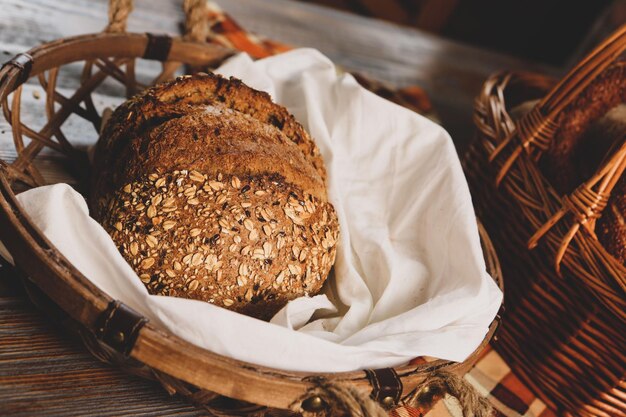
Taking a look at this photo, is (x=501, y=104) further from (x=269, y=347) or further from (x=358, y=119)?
(x=269, y=347)

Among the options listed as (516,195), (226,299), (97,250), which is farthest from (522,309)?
(97,250)

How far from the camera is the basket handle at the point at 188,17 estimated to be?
3.47 ft

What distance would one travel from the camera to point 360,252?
3.36 feet

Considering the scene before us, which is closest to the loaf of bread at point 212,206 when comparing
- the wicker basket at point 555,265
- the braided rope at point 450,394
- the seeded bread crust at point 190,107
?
the seeded bread crust at point 190,107

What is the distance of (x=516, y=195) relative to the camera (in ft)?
3.43

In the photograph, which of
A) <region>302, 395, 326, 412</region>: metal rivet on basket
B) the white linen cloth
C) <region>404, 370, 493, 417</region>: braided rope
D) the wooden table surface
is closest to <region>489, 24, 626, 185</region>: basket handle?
the white linen cloth

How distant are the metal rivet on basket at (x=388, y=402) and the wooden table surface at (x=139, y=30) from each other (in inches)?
10.4

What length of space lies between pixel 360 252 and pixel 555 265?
33cm

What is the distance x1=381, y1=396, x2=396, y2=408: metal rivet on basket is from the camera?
2.23ft

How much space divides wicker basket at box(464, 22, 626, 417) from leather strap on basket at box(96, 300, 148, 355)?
26.3 inches

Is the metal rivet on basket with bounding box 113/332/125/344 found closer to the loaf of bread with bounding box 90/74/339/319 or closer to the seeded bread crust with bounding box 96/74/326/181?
the loaf of bread with bounding box 90/74/339/319

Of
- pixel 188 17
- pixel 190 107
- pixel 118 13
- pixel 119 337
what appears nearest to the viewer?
pixel 119 337

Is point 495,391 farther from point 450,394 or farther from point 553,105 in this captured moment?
point 553,105

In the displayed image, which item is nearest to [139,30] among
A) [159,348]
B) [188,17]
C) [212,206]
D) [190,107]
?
[188,17]
